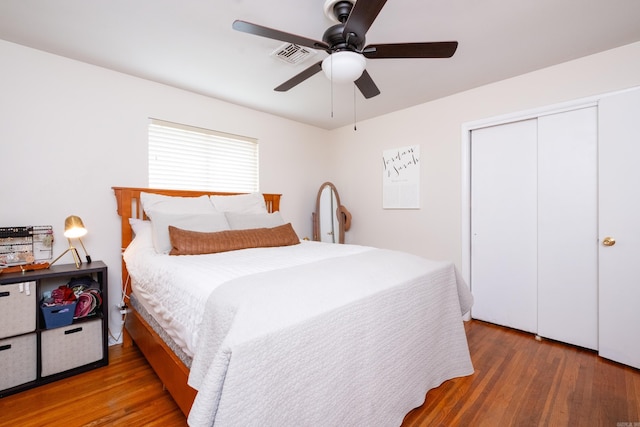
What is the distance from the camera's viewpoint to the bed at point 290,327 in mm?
944

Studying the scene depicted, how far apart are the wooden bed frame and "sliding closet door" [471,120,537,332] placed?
2694 mm

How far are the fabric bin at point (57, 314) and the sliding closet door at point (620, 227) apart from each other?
378 cm

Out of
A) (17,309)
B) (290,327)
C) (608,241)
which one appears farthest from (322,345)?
Result: (608,241)

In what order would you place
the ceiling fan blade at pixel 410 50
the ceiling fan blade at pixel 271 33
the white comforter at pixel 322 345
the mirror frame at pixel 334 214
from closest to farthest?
the white comforter at pixel 322 345, the ceiling fan blade at pixel 271 33, the ceiling fan blade at pixel 410 50, the mirror frame at pixel 334 214

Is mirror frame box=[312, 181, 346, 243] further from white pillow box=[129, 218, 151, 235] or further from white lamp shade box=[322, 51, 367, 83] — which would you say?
white lamp shade box=[322, 51, 367, 83]

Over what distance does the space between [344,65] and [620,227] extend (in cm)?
228

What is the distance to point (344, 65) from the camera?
57.1 inches

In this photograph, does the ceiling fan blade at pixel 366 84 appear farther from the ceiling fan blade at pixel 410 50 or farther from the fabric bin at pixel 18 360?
the fabric bin at pixel 18 360

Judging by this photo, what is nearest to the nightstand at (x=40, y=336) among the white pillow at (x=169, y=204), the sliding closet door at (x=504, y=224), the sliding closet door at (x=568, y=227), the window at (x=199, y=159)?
the white pillow at (x=169, y=204)

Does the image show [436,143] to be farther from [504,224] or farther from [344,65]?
[344,65]

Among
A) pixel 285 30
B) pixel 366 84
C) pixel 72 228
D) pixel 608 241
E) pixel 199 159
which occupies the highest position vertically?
pixel 285 30

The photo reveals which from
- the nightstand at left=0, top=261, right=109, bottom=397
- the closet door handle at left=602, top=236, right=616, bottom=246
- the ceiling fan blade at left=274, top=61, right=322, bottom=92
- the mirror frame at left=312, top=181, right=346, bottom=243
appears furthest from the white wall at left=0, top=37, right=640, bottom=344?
the ceiling fan blade at left=274, top=61, right=322, bottom=92

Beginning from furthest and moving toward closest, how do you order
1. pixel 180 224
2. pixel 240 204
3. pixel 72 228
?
pixel 240 204 < pixel 180 224 < pixel 72 228

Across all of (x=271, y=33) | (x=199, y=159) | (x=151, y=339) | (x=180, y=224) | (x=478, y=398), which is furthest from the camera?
(x=199, y=159)
